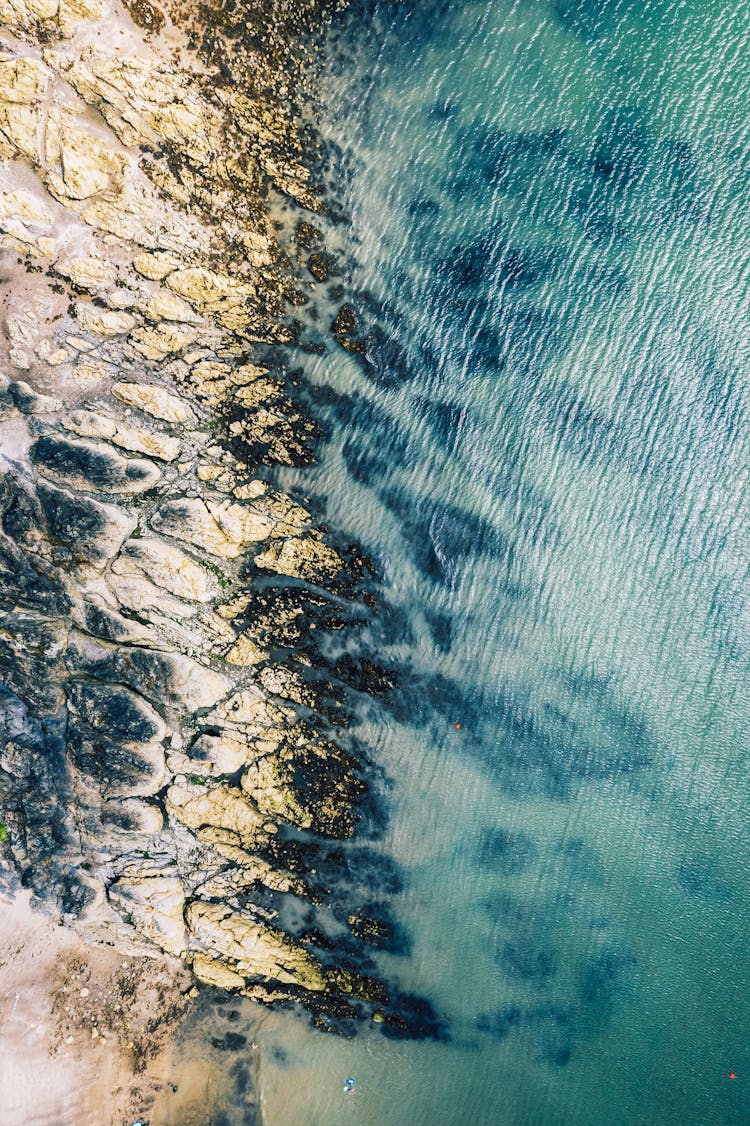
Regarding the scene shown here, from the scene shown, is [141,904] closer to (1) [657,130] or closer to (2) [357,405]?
(2) [357,405]

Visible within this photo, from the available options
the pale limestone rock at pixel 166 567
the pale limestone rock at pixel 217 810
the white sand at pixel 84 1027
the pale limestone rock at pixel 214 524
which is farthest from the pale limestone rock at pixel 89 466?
the white sand at pixel 84 1027

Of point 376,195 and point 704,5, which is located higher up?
point 704,5

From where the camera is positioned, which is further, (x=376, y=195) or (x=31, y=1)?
(x=376, y=195)

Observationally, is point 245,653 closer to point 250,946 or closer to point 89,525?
point 89,525

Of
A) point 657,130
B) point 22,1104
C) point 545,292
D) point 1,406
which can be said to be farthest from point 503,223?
point 22,1104

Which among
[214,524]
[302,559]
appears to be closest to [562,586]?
[302,559]

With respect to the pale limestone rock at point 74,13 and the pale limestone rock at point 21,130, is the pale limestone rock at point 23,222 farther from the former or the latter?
the pale limestone rock at point 74,13
